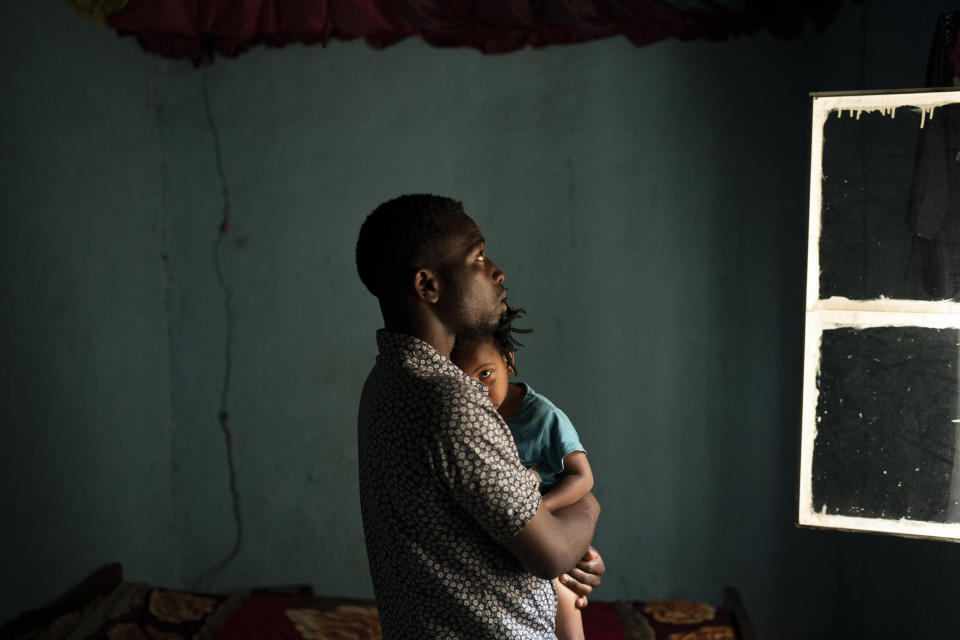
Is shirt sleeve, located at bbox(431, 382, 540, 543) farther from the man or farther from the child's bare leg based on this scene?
the child's bare leg

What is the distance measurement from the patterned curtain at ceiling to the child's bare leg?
6.54 ft

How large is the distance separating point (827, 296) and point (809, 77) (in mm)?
1487

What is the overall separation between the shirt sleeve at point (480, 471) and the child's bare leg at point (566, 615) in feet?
2.12

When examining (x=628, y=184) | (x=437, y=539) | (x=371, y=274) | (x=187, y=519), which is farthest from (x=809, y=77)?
(x=187, y=519)

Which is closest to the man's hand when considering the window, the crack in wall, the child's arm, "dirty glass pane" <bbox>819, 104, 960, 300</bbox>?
the child's arm

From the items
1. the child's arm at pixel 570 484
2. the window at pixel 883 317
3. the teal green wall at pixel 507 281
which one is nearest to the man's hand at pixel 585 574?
the child's arm at pixel 570 484

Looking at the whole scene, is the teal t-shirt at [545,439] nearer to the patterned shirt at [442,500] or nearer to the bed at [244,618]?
the patterned shirt at [442,500]

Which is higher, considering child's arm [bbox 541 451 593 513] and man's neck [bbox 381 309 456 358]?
man's neck [bbox 381 309 456 358]

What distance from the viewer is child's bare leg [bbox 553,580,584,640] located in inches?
60.4

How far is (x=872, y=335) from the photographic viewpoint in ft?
5.10

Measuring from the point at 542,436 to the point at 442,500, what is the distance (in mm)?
613

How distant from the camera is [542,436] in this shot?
1.58m

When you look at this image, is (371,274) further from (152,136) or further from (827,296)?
(152,136)

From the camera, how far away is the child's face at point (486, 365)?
1.61 meters
